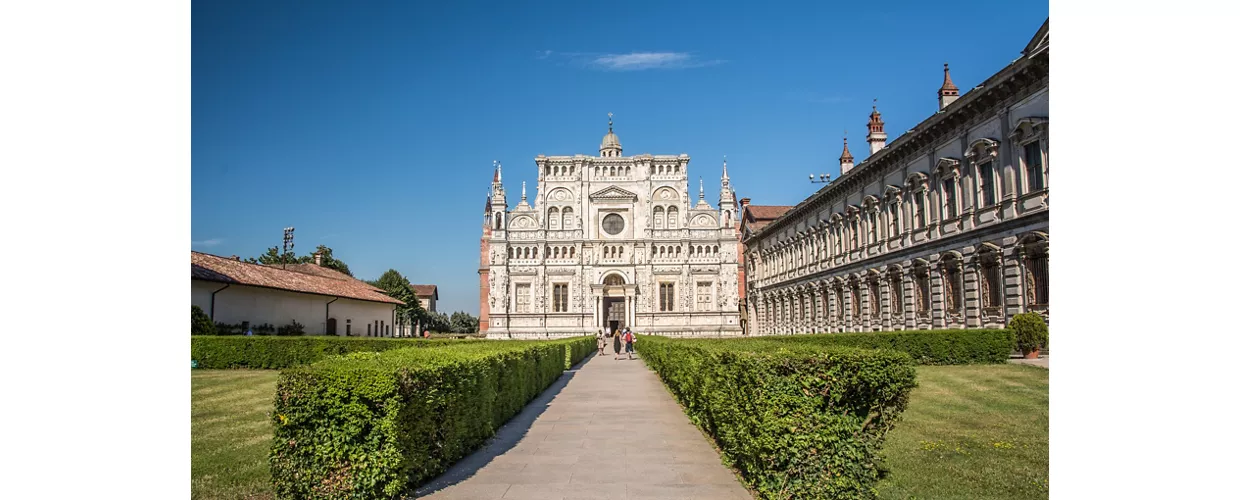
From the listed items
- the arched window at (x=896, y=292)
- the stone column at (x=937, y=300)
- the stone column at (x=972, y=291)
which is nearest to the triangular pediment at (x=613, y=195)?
the arched window at (x=896, y=292)

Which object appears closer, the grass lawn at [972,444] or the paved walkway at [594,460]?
the grass lawn at [972,444]

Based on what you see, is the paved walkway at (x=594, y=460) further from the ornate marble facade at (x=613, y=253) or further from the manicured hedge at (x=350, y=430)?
the ornate marble facade at (x=613, y=253)

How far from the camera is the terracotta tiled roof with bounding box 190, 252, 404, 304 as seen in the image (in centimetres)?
3030

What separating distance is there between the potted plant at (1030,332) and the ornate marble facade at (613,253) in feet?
145

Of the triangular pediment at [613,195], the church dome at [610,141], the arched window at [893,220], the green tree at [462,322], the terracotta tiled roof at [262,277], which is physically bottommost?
the green tree at [462,322]

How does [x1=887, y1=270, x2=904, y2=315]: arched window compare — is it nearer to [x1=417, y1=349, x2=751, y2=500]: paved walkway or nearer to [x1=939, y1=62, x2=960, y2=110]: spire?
[x1=939, y1=62, x2=960, y2=110]: spire

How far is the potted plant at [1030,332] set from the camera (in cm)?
2145

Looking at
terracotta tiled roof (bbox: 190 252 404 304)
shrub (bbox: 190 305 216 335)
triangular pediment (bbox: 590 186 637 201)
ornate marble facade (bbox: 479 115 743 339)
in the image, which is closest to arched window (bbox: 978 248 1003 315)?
terracotta tiled roof (bbox: 190 252 404 304)

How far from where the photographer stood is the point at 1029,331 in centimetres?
2147

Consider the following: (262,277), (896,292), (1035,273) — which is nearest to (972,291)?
(1035,273)

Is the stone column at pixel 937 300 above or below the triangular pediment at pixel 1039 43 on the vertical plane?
below

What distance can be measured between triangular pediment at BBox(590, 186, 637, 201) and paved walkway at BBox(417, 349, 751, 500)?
2077 inches

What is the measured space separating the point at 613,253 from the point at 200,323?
137 feet

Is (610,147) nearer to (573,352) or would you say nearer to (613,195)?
(613,195)
